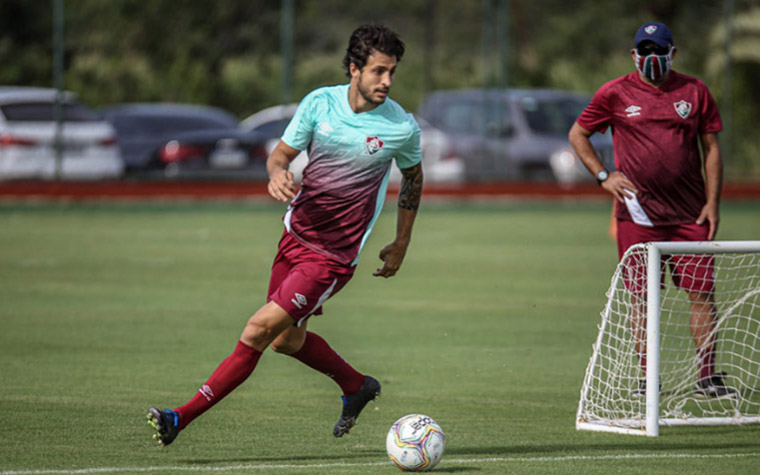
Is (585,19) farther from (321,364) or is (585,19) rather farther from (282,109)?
(321,364)

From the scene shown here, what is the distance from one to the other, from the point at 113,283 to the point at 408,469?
A: 859cm

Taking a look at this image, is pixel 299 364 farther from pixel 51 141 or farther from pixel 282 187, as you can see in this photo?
pixel 51 141

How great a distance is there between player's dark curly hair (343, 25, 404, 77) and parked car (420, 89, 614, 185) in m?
20.0

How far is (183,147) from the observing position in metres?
26.6

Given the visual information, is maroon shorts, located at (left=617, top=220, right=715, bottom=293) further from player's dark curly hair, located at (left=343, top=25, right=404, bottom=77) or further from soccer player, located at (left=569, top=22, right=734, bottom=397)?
player's dark curly hair, located at (left=343, top=25, right=404, bottom=77)

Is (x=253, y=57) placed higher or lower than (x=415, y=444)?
higher

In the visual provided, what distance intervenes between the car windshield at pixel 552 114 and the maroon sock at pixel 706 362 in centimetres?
1867

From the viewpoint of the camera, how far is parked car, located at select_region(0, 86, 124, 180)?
80.4 feet

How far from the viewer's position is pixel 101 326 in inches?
451

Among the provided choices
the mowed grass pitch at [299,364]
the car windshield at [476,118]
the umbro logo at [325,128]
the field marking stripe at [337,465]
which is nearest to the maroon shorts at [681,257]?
the mowed grass pitch at [299,364]

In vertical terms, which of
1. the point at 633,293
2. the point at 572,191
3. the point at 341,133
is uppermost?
the point at 341,133

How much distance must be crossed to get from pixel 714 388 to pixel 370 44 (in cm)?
322

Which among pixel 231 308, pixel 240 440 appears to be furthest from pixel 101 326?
pixel 240 440

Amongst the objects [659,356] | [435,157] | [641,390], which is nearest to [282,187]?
[659,356]
